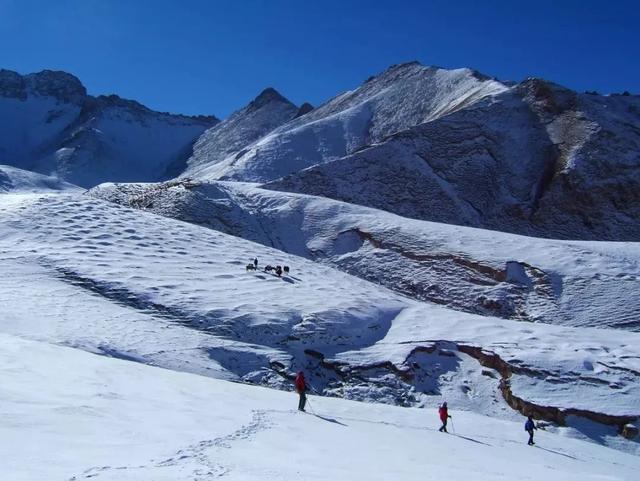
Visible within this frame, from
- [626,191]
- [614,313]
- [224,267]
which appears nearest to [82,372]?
[224,267]

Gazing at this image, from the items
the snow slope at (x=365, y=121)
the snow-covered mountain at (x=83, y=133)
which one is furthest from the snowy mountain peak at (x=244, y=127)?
the snow slope at (x=365, y=121)

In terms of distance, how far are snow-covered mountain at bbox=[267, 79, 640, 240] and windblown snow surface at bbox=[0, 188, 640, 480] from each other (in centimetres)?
1910

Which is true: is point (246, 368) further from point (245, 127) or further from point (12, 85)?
point (12, 85)

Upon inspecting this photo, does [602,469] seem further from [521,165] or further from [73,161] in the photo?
[73,161]

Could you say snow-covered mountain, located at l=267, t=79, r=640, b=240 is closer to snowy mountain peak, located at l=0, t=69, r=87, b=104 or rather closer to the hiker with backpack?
the hiker with backpack

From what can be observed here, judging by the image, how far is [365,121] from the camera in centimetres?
8138

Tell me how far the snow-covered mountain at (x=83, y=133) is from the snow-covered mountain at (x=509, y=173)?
59.7 metres

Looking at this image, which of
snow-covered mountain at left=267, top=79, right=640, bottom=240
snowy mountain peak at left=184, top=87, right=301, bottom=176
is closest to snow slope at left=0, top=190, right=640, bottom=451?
snow-covered mountain at left=267, top=79, right=640, bottom=240

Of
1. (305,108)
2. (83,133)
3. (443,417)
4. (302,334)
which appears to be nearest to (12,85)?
(83,133)

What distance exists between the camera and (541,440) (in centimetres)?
1518

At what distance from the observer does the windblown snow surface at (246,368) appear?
354 inches

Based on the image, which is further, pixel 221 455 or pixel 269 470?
pixel 221 455

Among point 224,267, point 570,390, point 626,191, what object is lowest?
point 570,390

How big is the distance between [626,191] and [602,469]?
4472cm
